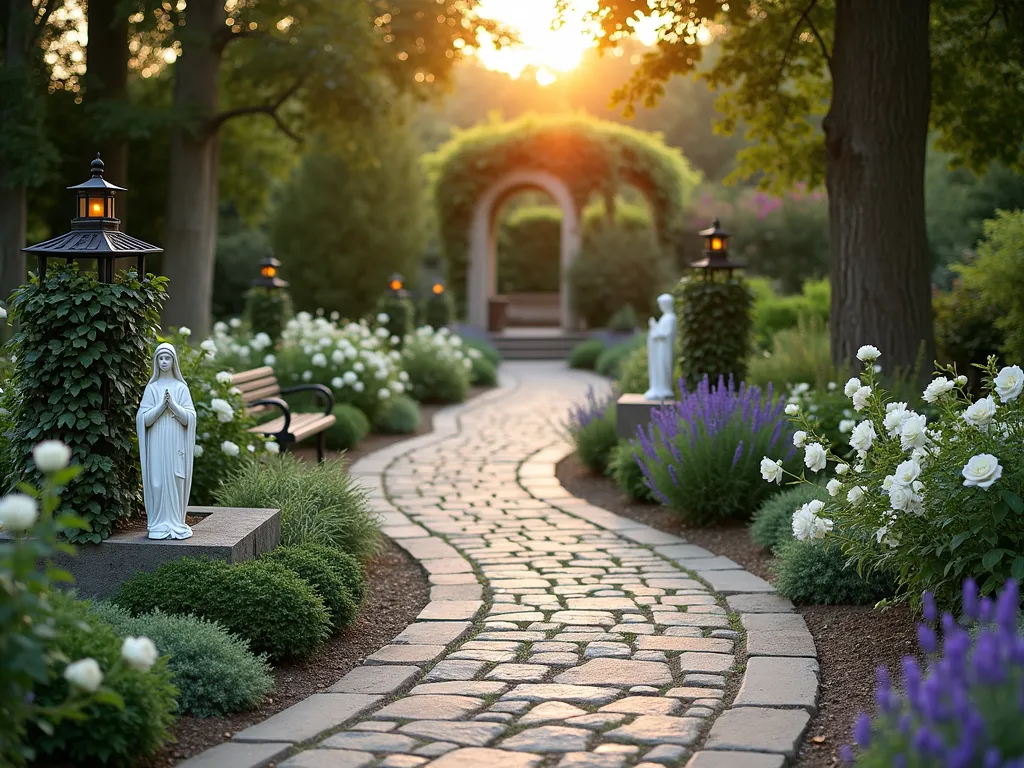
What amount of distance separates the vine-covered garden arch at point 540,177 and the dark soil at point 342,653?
60.6 feet

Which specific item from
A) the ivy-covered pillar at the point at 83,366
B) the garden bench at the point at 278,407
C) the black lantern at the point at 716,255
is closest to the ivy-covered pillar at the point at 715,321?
the black lantern at the point at 716,255

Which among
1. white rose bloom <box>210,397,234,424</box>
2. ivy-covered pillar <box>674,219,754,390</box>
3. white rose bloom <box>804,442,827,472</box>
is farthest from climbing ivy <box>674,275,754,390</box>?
white rose bloom <box>804,442,827,472</box>

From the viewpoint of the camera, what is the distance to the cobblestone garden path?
358cm

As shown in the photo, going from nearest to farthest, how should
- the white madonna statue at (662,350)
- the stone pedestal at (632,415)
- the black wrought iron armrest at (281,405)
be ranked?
the black wrought iron armrest at (281,405)
the stone pedestal at (632,415)
the white madonna statue at (662,350)

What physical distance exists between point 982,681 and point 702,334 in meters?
7.06

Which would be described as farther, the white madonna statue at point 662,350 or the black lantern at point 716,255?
the black lantern at point 716,255

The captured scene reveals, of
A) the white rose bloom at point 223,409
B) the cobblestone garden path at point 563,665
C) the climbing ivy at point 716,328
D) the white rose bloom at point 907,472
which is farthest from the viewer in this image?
the climbing ivy at point 716,328

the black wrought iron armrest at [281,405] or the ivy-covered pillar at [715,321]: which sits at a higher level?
the ivy-covered pillar at [715,321]

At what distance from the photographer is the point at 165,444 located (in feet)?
15.2

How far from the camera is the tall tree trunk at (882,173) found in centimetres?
783

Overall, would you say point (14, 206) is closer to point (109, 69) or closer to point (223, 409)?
point (109, 69)

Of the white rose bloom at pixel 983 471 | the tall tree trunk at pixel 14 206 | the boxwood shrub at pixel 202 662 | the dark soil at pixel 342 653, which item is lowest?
the dark soil at pixel 342 653

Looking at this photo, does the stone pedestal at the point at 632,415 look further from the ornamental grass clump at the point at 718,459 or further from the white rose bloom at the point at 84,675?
the white rose bloom at the point at 84,675

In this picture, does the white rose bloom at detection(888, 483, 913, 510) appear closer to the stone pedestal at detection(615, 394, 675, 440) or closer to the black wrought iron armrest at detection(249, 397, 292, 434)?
the stone pedestal at detection(615, 394, 675, 440)
